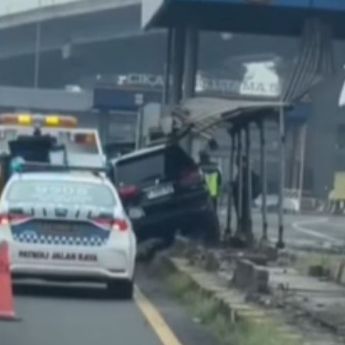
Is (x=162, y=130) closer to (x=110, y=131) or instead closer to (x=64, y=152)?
(x=64, y=152)

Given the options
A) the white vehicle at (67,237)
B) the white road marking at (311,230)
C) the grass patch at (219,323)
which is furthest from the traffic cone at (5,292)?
the white road marking at (311,230)

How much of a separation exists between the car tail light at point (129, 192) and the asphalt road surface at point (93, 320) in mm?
7032

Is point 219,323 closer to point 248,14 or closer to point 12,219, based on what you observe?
point 12,219

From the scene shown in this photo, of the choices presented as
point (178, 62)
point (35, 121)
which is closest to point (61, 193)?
point (35, 121)

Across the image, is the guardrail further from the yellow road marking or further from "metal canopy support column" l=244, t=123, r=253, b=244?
the yellow road marking

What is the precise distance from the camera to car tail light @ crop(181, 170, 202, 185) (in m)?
32.9

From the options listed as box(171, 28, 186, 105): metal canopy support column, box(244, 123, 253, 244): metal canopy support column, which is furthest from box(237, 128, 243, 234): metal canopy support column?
box(171, 28, 186, 105): metal canopy support column

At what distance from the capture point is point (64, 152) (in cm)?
3509

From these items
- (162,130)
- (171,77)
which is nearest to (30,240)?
(162,130)

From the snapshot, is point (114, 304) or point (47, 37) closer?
point (114, 304)

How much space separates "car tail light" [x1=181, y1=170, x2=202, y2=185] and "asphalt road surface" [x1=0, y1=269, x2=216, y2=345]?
24.0ft

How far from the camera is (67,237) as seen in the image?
22.9m

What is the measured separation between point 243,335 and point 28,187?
7064 millimetres

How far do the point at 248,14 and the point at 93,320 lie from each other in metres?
26.3
